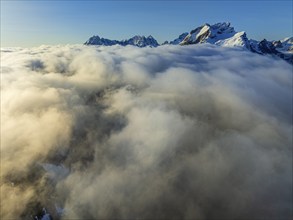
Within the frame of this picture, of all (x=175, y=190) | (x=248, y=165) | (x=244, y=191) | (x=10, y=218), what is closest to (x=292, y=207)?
(x=244, y=191)

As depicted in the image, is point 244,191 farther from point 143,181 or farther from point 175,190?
point 143,181

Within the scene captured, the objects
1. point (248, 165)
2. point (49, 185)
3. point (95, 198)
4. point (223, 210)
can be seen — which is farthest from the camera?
point (49, 185)

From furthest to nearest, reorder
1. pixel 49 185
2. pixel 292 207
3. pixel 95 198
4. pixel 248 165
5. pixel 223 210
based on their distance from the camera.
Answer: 1. pixel 49 185
2. pixel 248 165
3. pixel 95 198
4. pixel 223 210
5. pixel 292 207

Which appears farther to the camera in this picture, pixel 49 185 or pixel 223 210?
pixel 49 185

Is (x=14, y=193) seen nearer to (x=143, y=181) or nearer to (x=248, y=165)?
(x=143, y=181)

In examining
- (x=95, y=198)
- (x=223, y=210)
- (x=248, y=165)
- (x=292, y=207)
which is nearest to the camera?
(x=292, y=207)

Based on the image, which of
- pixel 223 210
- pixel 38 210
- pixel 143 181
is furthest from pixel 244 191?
pixel 38 210

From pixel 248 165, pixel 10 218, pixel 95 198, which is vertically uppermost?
pixel 248 165

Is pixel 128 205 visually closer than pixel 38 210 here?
Yes

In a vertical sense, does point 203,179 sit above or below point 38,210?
above
